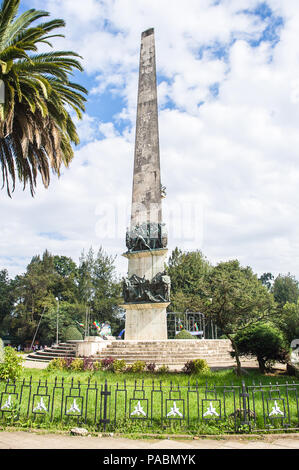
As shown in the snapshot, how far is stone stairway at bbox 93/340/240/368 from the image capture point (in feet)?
50.1

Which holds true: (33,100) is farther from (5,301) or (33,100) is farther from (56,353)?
(5,301)

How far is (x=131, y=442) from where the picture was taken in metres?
5.31

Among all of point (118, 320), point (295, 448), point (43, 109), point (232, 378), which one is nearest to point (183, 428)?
point (295, 448)

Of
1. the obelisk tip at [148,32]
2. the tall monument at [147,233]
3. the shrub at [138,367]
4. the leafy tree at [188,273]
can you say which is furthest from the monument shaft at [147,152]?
the leafy tree at [188,273]

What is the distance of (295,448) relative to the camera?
16.6 ft

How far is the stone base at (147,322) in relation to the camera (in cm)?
1856

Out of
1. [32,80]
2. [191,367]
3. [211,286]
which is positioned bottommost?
[191,367]

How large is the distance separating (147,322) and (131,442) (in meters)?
13.5

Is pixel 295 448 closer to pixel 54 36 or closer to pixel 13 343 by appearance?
pixel 54 36

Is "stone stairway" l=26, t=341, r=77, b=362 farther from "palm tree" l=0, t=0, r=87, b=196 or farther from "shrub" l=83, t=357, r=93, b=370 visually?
"palm tree" l=0, t=0, r=87, b=196

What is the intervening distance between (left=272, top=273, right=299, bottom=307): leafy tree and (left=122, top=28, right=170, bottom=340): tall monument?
170 ft

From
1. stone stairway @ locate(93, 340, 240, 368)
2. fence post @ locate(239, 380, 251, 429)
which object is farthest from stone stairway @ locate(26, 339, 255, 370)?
fence post @ locate(239, 380, 251, 429)

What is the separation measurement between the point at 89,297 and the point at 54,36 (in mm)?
41208

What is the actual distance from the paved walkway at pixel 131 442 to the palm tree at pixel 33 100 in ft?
27.2
